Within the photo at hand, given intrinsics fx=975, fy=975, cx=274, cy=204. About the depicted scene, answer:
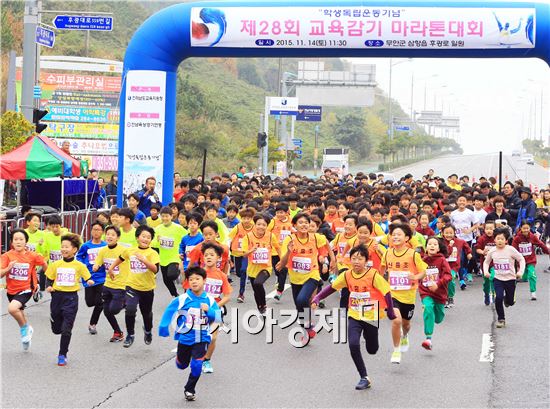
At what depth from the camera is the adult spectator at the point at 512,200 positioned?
1955 cm

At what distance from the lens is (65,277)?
1053cm

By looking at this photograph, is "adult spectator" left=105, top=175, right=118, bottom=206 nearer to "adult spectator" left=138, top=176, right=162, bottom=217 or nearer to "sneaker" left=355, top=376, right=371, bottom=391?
"adult spectator" left=138, top=176, right=162, bottom=217

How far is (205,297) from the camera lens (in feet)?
29.1

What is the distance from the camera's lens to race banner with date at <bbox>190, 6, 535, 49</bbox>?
2103 cm

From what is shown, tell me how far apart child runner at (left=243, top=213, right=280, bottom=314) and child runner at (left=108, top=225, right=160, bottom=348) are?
2.20 m

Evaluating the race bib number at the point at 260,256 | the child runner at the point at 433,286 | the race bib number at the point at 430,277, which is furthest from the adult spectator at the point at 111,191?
the race bib number at the point at 430,277

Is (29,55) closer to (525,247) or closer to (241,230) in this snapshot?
(241,230)

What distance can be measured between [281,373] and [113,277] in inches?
101

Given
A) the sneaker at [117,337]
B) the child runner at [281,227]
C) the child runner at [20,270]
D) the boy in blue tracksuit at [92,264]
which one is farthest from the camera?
the child runner at [281,227]

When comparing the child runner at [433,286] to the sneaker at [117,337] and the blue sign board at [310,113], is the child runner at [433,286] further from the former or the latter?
the blue sign board at [310,113]

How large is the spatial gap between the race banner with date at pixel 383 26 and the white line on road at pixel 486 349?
10.3 m

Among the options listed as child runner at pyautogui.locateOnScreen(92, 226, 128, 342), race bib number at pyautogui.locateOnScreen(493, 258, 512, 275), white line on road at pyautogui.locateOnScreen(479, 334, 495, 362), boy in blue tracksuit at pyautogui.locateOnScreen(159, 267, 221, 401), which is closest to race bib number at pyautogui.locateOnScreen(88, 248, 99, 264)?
child runner at pyautogui.locateOnScreen(92, 226, 128, 342)

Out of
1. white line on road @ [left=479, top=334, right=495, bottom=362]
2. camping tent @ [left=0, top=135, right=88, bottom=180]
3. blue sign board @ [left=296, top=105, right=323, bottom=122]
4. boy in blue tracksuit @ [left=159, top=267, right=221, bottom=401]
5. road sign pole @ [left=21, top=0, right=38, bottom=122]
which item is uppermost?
blue sign board @ [left=296, top=105, right=323, bottom=122]

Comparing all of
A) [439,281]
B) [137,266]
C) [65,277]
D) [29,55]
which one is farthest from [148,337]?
[29,55]
